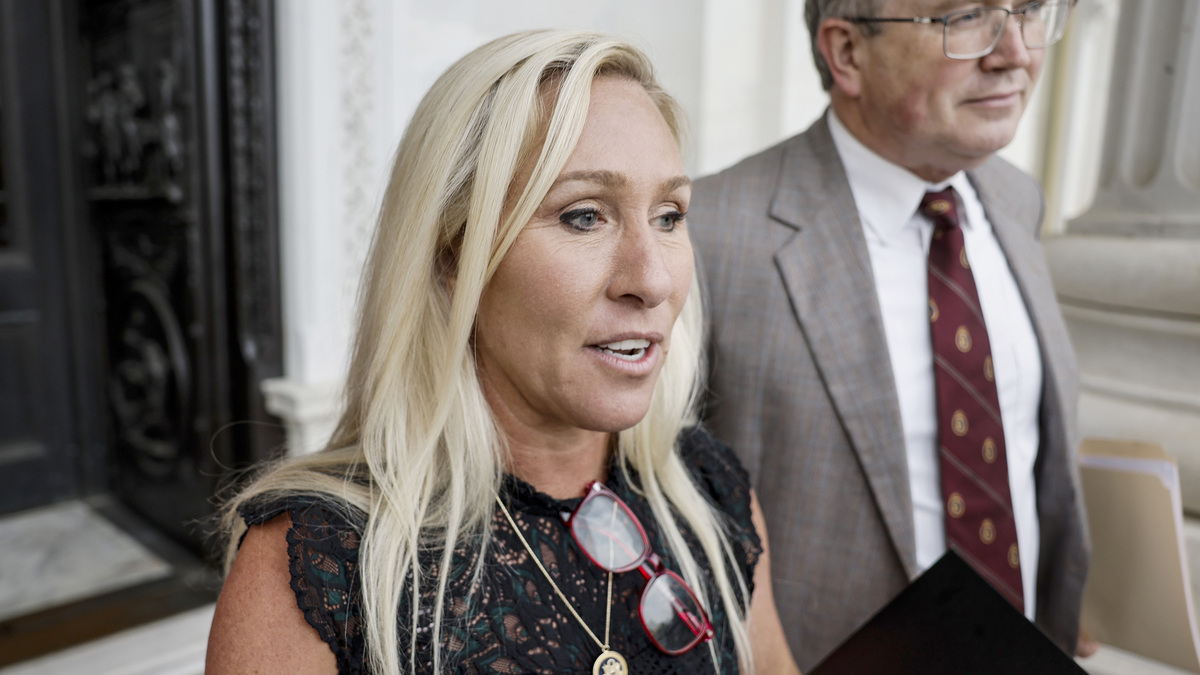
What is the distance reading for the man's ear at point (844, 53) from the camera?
1.57 meters

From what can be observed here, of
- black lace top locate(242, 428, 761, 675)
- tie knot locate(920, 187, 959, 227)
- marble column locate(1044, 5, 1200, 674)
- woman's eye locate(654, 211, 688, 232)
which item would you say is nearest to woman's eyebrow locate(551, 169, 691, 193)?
woman's eye locate(654, 211, 688, 232)

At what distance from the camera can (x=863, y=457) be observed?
4.78 ft

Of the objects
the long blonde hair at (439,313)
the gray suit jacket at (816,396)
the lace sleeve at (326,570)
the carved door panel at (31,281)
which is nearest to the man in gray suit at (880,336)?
the gray suit jacket at (816,396)

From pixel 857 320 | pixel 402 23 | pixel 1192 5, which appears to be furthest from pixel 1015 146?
pixel 857 320

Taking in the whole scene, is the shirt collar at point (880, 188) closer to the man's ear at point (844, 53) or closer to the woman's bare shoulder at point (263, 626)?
the man's ear at point (844, 53)

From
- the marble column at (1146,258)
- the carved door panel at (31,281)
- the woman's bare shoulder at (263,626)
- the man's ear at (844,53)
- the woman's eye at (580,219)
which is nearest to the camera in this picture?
the woman's bare shoulder at (263,626)

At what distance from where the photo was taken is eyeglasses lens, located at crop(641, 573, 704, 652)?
104cm

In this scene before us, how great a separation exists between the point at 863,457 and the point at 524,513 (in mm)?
705

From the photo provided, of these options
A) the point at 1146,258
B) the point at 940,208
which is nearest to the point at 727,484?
the point at 940,208

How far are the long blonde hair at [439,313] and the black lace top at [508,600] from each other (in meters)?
0.02

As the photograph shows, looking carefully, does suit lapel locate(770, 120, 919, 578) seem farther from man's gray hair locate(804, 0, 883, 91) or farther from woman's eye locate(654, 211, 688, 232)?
woman's eye locate(654, 211, 688, 232)

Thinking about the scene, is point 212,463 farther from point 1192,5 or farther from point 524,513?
point 1192,5

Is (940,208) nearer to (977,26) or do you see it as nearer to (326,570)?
(977,26)

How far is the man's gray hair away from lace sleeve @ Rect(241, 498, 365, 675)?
1.28m
